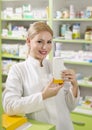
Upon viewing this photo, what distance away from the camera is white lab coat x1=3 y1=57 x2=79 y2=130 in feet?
4.46

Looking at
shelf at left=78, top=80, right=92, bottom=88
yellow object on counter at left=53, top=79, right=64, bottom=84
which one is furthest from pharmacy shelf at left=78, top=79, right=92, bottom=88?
yellow object on counter at left=53, top=79, right=64, bottom=84

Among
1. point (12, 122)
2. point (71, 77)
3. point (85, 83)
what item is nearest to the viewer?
point (12, 122)

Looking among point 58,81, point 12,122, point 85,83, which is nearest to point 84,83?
point 85,83

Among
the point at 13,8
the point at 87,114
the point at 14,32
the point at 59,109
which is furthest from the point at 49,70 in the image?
the point at 13,8

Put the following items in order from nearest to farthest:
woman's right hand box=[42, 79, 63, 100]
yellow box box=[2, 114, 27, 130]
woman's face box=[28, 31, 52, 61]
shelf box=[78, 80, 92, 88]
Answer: yellow box box=[2, 114, 27, 130] → woman's right hand box=[42, 79, 63, 100] → woman's face box=[28, 31, 52, 61] → shelf box=[78, 80, 92, 88]

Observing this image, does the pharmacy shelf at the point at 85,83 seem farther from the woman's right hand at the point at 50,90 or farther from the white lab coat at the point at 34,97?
the woman's right hand at the point at 50,90

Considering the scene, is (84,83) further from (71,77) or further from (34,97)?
(34,97)

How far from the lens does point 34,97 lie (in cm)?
135

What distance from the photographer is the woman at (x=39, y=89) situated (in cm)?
136

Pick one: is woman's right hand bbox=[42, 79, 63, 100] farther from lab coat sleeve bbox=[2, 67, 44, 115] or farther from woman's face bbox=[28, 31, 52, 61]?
woman's face bbox=[28, 31, 52, 61]

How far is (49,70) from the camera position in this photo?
1.61 meters

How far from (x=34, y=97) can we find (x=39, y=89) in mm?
132

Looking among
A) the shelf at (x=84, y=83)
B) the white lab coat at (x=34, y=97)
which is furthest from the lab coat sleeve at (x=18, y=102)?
the shelf at (x=84, y=83)

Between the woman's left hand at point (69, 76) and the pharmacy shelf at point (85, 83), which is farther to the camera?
the pharmacy shelf at point (85, 83)
